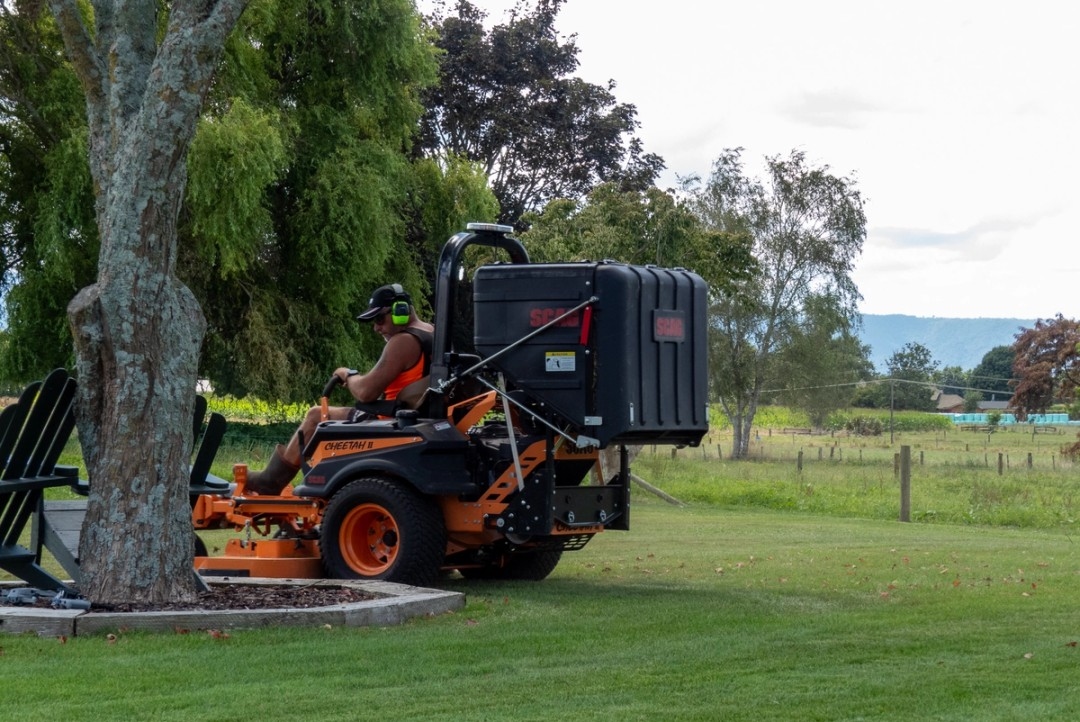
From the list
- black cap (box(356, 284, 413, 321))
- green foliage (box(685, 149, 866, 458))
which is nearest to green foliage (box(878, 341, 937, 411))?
green foliage (box(685, 149, 866, 458))

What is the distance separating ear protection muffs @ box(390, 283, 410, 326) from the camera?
1269 centimetres

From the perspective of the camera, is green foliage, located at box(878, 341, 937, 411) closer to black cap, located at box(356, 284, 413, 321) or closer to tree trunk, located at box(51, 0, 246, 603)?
black cap, located at box(356, 284, 413, 321)

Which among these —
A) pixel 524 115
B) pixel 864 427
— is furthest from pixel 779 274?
pixel 864 427

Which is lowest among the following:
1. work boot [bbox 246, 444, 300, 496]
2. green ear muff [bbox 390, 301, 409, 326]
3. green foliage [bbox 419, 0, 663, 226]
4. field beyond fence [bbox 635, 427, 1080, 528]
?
field beyond fence [bbox 635, 427, 1080, 528]

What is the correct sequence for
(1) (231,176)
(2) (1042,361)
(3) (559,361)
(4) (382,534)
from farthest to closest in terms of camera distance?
(2) (1042,361)
(1) (231,176)
(4) (382,534)
(3) (559,361)

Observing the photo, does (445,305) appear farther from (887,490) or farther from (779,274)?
(779,274)

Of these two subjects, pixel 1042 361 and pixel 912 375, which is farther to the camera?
pixel 912 375

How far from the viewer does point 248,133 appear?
1127 inches

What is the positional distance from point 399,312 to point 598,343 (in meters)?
2.03

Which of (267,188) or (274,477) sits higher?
(267,188)

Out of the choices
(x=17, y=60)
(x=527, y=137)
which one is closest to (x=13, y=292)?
(x=17, y=60)

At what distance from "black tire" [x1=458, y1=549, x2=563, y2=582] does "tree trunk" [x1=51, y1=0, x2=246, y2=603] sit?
3.91 m

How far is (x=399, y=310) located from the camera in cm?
1270

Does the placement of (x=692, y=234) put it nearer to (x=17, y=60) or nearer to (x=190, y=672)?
(x=17, y=60)
